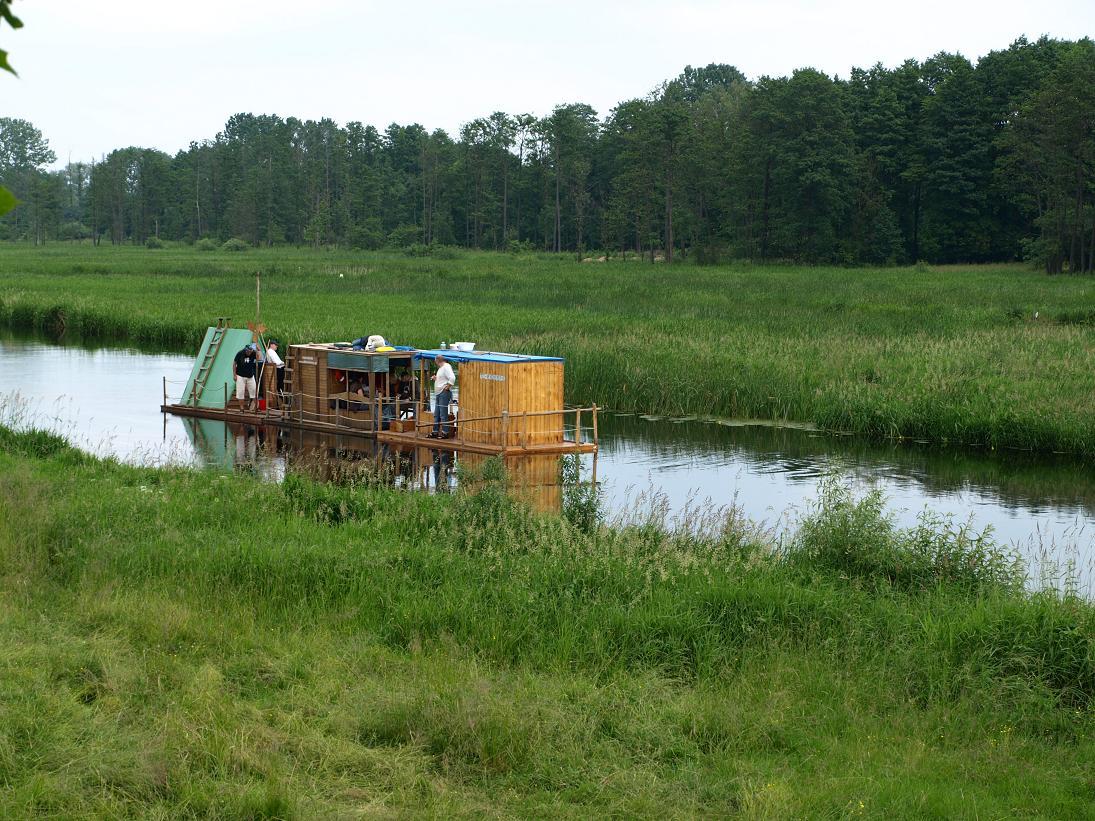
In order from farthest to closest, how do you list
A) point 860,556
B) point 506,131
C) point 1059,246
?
1. point 506,131
2. point 1059,246
3. point 860,556

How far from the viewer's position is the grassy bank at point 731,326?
32500mm

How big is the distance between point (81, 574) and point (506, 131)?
12742 cm

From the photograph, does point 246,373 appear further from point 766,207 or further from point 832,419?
point 766,207

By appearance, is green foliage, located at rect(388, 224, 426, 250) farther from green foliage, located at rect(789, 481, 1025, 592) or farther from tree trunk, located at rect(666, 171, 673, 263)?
green foliage, located at rect(789, 481, 1025, 592)

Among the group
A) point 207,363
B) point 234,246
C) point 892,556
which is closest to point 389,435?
point 207,363

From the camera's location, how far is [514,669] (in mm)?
11711

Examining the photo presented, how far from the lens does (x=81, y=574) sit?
1377 centimetres

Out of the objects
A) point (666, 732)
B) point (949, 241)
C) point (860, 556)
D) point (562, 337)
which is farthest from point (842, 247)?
point (666, 732)

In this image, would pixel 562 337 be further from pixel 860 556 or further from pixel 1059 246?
pixel 1059 246

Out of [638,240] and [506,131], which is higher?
[506,131]

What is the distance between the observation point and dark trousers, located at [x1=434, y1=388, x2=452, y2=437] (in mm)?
28641

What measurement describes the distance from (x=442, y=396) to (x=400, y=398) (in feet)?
10.0

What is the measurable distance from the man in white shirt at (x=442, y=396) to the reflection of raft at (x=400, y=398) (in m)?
0.21

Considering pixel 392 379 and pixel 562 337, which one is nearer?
pixel 392 379
